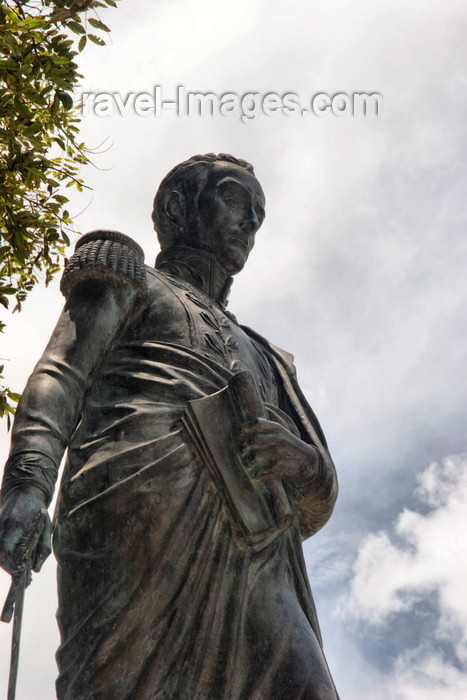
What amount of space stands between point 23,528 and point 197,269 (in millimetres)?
2387

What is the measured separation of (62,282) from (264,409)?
4.20ft

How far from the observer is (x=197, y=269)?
6.18 meters

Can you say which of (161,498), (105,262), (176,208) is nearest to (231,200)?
(176,208)

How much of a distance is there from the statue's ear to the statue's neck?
0.18m

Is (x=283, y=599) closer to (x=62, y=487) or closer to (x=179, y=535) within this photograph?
(x=179, y=535)

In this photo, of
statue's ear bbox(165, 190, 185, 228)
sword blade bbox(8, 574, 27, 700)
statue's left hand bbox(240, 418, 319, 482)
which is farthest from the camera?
statue's ear bbox(165, 190, 185, 228)

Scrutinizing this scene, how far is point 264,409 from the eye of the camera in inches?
196

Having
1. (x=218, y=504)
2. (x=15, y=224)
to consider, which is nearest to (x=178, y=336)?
(x=218, y=504)

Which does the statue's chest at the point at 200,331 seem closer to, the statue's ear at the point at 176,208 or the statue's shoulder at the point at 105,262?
the statue's shoulder at the point at 105,262

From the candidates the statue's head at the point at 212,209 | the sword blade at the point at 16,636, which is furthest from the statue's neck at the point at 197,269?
the sword blade at the point at 16,636

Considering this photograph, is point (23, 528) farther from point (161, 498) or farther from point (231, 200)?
point (231, 200)

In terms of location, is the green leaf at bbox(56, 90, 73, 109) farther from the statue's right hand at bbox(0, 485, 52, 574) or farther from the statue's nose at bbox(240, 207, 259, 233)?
the statue's right hand at bbox(0, 485, 52, 574)

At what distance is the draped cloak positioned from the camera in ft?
14.2

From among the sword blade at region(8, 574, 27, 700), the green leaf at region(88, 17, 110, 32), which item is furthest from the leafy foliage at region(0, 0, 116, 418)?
the sword blade at region(8, 574, 27, 700)
